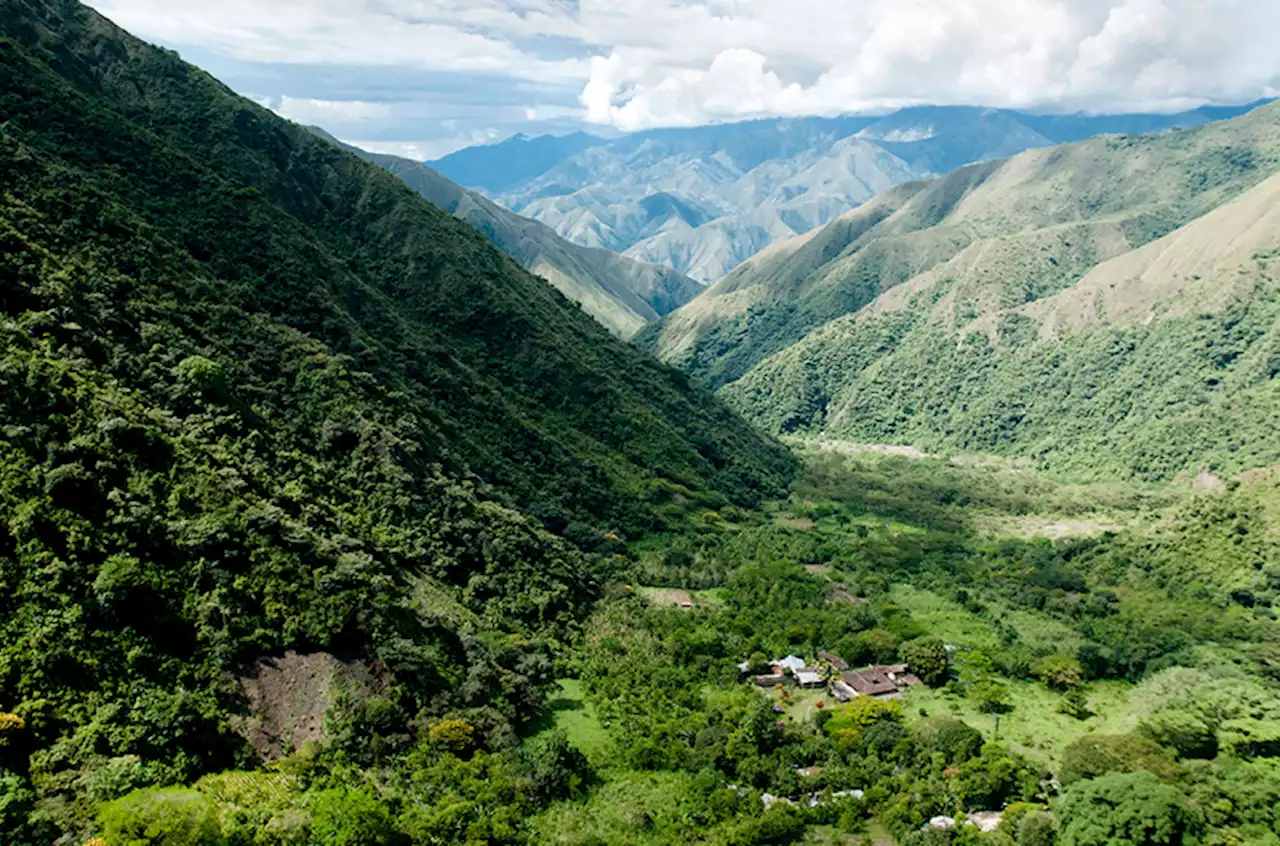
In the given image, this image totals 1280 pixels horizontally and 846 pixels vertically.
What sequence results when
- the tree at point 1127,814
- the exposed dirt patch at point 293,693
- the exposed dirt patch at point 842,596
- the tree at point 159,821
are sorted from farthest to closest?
the exposed dirt patch at point 842,596
the exposed dirt patch at point 293,693
the tree at point 1127,814
the tree at point 159,821

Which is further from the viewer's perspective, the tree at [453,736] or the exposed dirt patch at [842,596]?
the exposed dirt patch at [842,596]

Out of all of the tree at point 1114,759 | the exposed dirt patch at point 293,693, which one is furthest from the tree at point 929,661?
the exposed dirt patch at point 293,693

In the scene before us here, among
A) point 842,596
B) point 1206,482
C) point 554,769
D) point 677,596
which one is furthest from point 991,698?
point 1206,482

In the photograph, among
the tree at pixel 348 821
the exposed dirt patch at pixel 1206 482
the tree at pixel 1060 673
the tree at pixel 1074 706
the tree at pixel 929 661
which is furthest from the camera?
the exposed dirt patch at pixel 1206 482

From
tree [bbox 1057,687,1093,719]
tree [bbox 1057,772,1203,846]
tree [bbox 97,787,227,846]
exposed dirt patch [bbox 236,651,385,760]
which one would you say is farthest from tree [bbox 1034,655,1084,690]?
tree [bbox 97,787,227,846]

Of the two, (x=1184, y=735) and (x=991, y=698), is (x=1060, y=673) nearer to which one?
(x=991, y=698)

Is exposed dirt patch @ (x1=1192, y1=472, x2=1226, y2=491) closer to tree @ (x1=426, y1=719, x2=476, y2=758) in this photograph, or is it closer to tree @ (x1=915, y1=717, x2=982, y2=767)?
tree @ (x1=915, y1=717, x2=982, y2=767)

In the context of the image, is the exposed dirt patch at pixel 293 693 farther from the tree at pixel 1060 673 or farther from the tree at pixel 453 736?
the tree at pixel 1060 673

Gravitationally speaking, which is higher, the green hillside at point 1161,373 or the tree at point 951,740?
the green hillside at point 1161,373
